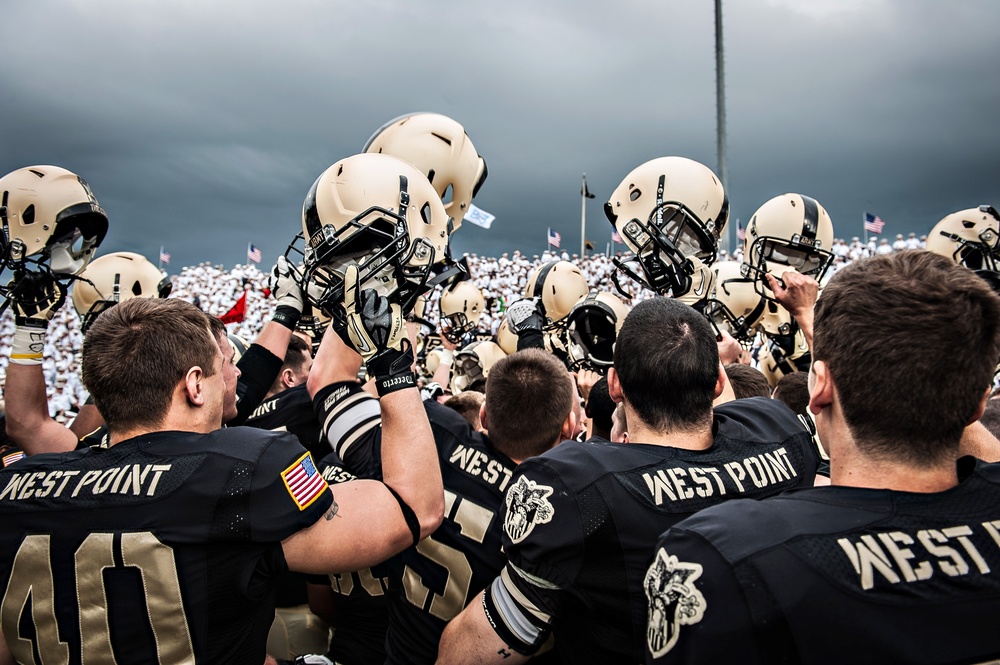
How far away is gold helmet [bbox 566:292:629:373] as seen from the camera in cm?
550

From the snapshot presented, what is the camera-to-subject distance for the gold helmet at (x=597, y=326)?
5504 millimetres

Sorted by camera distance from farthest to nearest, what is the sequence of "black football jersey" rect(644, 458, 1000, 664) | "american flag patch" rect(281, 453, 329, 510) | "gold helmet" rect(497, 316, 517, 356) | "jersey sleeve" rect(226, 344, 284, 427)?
"gold helmet" rect(497, 316, 517, 356)
"jersey sleeve" rect(226, 344, 284, 427)
"american flag patch" rect(281, 453, 329, 510)
"black football jersey" rect(644, 458, 1000, 664)

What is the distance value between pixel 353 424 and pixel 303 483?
762 mm

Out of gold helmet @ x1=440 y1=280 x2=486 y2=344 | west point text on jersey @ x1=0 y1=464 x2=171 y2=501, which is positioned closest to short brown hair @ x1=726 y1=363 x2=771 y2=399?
west point text on jersey @ x1=0 y1=464 x2=171 y2=501

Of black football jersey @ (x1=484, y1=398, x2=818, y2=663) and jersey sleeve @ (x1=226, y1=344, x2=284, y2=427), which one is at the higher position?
jersey sleeve @ (x1=226, y1=344, x2=284, y2=427)

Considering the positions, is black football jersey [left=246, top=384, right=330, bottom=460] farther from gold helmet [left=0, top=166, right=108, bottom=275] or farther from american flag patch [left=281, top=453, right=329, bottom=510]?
american flag patch [left=281, top=453, right=329, bottom=510]

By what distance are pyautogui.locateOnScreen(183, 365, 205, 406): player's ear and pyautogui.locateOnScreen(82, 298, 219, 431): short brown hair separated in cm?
2

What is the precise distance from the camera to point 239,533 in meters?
1.94

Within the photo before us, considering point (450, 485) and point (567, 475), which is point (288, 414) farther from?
point (567, 475)

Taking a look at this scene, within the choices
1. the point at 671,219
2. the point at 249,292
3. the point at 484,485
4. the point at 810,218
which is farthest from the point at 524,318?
the point at 249,292

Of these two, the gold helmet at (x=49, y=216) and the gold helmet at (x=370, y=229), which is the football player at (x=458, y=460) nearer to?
the gold helmet at (x=370, y=229)

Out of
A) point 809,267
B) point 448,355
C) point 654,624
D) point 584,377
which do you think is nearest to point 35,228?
point 584,377

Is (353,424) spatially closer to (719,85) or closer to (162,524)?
(162,524)

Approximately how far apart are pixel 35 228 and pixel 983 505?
4.92 meters
